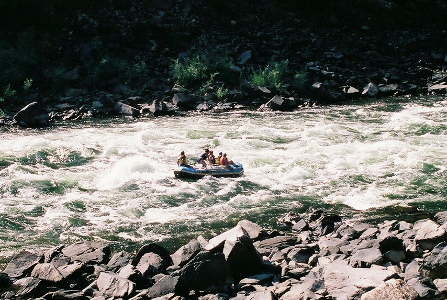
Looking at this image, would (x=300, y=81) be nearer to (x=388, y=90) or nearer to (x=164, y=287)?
(x=388, y=90)

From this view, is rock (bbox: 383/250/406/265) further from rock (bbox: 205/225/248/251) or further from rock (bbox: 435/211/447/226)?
rock (bbox: 205/225/248/251)

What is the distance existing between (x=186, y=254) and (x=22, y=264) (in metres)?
3.29

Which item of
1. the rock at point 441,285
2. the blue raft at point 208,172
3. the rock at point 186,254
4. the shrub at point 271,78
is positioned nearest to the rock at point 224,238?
the rock at point 186,254

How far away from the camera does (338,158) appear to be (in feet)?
56.7

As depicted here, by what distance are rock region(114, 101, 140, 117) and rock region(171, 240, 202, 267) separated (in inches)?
569

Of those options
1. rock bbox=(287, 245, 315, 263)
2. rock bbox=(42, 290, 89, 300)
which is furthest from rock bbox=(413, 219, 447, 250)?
rock bbox=(42, 290, 89, 300)

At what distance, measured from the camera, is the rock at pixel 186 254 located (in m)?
10.1

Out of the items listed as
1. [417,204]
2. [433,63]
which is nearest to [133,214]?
[417,204]

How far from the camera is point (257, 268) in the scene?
949cm

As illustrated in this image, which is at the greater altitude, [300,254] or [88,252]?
[300,254]

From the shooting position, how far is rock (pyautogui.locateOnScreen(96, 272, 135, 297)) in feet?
29.7

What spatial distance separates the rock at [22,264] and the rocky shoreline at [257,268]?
0.02 metres

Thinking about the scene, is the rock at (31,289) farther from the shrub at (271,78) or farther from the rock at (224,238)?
the shrub at (271,78)

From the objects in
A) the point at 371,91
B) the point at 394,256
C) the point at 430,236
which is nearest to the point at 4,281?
the point at 394,256
